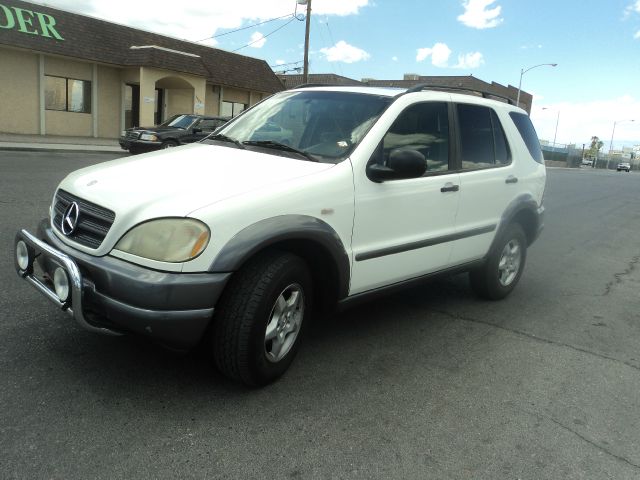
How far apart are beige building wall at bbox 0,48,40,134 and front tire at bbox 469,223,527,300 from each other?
2331 cm

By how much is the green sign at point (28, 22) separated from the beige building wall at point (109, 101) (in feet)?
9.50

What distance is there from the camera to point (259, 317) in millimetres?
2848

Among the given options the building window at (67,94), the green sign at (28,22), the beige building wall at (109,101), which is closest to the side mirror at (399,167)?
the green sign at (28,22)

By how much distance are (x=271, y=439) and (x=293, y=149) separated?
1811 millimetres

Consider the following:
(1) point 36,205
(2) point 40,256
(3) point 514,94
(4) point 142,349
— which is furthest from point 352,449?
(3) point 514,94

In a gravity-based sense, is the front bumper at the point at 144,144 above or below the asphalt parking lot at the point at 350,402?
above

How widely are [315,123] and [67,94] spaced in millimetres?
24156

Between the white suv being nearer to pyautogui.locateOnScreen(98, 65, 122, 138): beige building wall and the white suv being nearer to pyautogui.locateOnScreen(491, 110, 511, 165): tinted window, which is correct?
pyautogui.locateOnScreen(491, 110, 511, 165): tinted window

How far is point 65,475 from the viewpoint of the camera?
2283mm

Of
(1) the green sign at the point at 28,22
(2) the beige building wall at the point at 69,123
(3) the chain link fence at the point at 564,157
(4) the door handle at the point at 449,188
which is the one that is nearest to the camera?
(4) the door handle at the point at 449,188

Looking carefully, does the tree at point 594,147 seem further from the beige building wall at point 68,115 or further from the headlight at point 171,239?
the headlight at point 171,239

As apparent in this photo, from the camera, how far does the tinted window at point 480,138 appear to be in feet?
14.4

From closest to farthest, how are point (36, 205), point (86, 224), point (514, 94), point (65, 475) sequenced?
1. point (65, 475)
2. point (86, 224)
3. point (36, 205)
4. point (514, 94)

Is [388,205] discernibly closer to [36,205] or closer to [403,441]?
[403,441]
